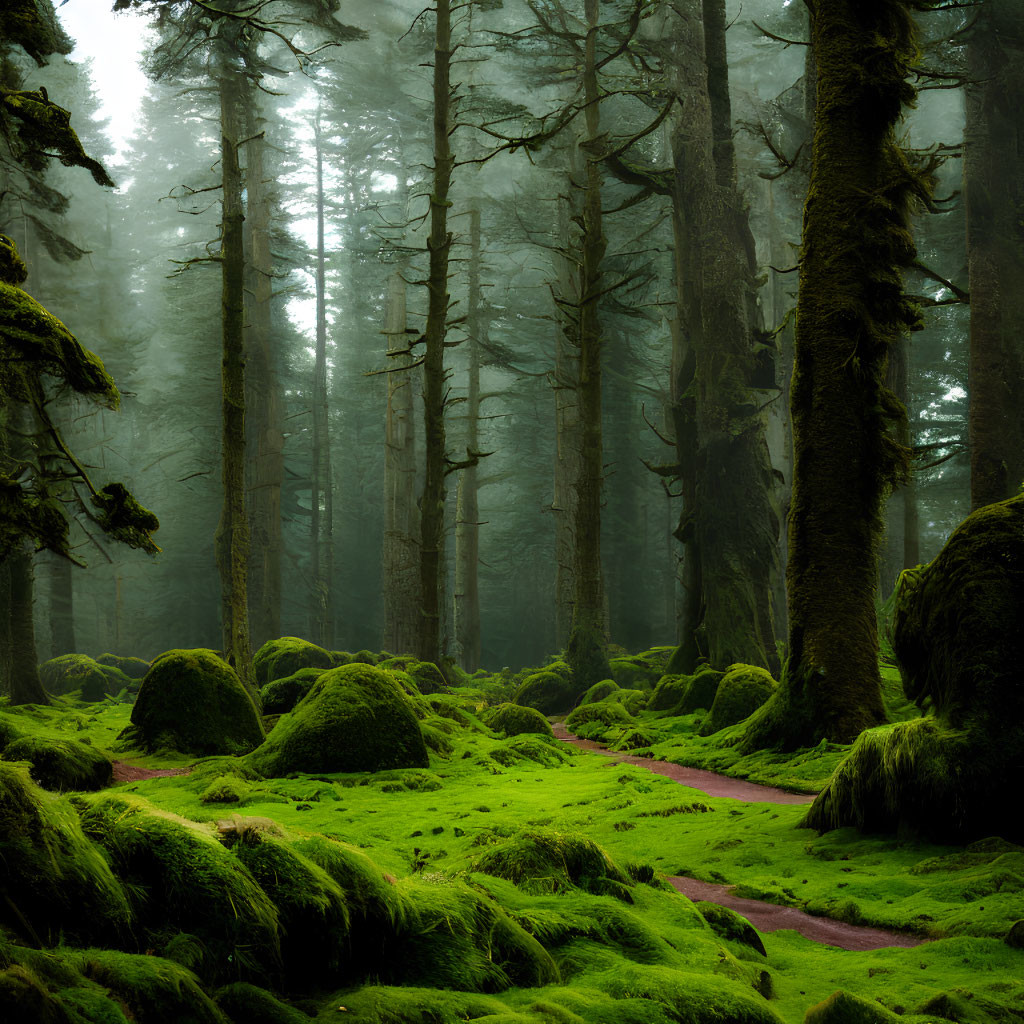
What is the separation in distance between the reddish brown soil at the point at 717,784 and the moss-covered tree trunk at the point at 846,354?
2.21 ft

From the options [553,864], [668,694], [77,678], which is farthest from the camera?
[77,678]

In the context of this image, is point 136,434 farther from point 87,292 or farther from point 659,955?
point 659,955

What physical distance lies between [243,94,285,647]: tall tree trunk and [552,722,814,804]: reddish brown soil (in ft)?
58.7

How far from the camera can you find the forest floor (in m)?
3.02

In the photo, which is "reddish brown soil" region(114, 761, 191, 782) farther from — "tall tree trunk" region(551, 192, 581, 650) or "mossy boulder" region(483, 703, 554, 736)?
"tall tree trunk" region(551, 192, 581, 650)

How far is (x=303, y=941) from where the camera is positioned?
9.36ft

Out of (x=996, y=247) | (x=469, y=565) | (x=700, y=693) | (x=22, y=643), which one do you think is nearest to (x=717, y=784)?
(x=700, y=693)

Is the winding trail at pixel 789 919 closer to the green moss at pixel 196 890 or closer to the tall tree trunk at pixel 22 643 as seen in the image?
the green moss at pixel 196 890

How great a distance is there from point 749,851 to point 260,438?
23.5m

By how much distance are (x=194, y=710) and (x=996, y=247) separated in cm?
1777

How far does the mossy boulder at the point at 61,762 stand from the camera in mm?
7340

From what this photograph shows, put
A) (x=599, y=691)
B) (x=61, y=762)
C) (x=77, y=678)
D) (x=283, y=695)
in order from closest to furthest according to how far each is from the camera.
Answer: (x=61, y=762)
(x=283, y=695)
(x=599, y=691)
(x=77, y=678)

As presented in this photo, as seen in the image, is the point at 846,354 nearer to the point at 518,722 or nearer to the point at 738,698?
the point at 738,698

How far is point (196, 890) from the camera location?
276 cm
